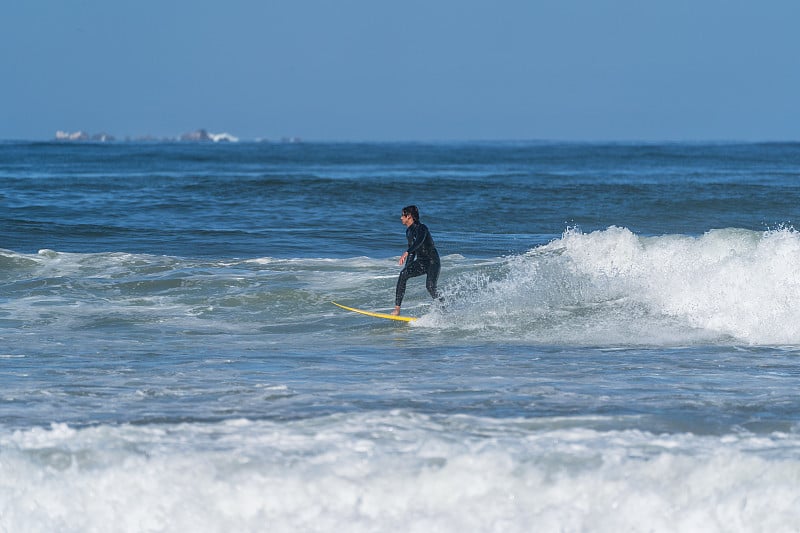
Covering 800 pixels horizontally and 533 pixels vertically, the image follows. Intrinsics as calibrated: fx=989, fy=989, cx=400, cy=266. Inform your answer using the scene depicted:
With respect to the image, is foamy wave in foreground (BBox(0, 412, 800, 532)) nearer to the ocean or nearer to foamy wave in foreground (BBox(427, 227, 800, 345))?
the ocean

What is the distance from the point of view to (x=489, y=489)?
20.0ft

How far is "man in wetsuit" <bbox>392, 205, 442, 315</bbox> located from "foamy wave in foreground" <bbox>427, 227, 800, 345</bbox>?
1.91ft

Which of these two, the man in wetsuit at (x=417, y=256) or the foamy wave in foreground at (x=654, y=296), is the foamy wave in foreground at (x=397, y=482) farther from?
the man in wetsuit at (x=417, y=256)

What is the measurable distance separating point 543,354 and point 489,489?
176 inches

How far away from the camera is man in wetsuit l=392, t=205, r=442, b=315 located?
1284 cm

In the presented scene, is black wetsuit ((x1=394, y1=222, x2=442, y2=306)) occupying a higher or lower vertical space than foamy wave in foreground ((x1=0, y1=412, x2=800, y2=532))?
higher

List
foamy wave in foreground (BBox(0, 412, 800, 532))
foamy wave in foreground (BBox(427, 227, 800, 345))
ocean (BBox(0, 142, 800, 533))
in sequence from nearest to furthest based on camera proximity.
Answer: foamy wave in foreground (BBox(0, 412, 800, 532)), ocean (BBox(0, 142, 800, 533)), foamy wave in foreground (BBox(427, 227, 800, 345))

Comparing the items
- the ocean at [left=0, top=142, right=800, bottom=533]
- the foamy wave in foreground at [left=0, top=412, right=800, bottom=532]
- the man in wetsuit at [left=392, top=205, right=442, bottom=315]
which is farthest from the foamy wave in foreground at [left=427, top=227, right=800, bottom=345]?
the foamy wave in foreground at [left=0, top=412, right=800, bottom=532]

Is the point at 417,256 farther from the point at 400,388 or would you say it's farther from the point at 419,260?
the point at 400,388

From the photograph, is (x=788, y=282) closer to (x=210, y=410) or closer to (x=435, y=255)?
(x=435, y=255)

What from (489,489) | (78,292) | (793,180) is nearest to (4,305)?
(78,292)

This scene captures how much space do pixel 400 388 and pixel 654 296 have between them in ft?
21.5

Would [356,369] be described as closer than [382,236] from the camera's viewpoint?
Yes

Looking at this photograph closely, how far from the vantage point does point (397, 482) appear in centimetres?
615
